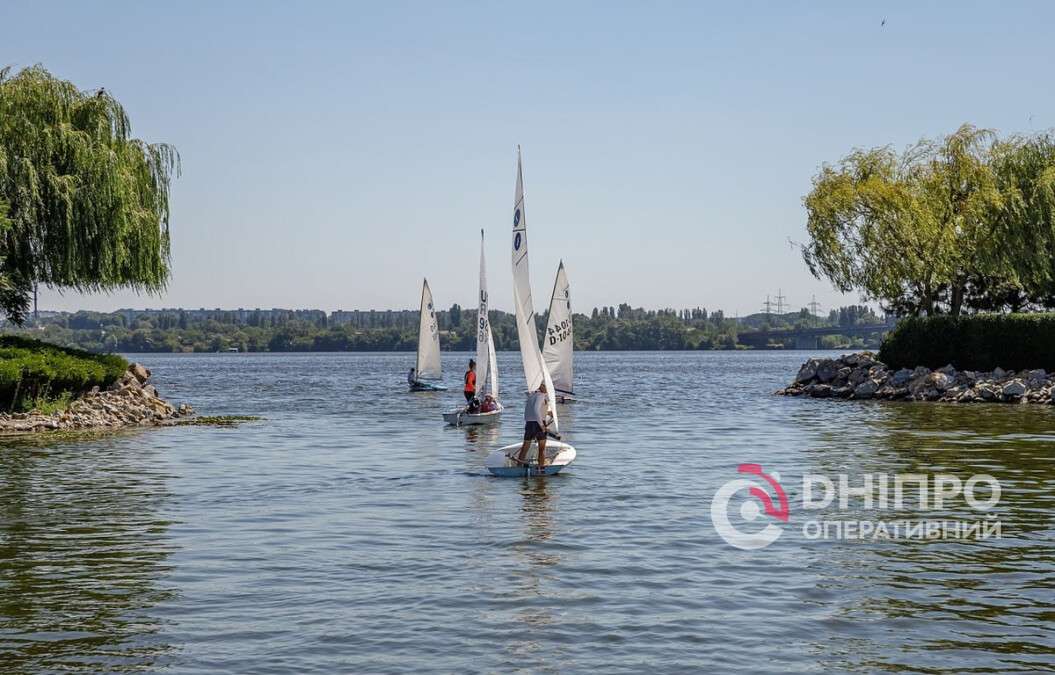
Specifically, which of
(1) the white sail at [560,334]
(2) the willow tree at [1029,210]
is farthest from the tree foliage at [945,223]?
(1) the white sail at [560,334]

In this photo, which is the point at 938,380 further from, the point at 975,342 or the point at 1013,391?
the point at 1013,391

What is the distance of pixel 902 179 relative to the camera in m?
62.8

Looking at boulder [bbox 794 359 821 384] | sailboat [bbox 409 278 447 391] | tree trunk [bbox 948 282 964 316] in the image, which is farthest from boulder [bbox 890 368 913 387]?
sailboat [bbox 409 278 447 391]

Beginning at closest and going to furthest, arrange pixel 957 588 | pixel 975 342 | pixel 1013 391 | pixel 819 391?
pixel 957 588 → pixel 1013 391 → pixel 975 342 → pixel 819 391

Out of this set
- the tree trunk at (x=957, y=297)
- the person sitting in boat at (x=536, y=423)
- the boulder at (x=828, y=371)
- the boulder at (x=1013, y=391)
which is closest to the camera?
the person sitting in boat at (x=536, y=423)

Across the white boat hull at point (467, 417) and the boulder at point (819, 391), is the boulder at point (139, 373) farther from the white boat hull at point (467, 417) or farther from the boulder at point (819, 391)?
the boulder at point (819, 391)

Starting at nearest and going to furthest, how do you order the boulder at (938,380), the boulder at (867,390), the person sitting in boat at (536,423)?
the person sitting in boat at (536,423), the boulder at (938,380), the boulder at (867,390)

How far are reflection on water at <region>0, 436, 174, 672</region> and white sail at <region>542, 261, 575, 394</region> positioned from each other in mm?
23600

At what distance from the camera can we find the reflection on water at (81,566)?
11.4 meters

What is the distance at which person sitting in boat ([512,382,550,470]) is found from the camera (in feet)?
78.1

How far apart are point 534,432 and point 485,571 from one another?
9.31 metres

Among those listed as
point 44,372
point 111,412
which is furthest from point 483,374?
point 44,372

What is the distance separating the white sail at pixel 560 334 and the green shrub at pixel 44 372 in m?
16.8

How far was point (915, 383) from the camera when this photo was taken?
2112 inches
